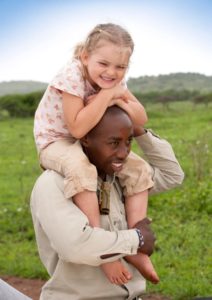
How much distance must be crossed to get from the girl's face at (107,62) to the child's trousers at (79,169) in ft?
0.75

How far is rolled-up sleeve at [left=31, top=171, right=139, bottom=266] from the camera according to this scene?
78.2 inches

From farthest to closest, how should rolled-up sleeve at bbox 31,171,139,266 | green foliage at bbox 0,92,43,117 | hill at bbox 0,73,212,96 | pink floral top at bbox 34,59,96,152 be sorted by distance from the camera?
hill at bbox 0,73,212,96 → green foliage at bbox 0,92,43,117 → pink floral top at bbox 34,59,96,152 → rolled-up sleeve at bbox 31,171,139,266

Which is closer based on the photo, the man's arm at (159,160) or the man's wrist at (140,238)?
the man's wrist at (140,238)

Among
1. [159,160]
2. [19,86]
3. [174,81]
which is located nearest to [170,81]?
[174,81]

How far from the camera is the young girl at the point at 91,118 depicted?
208 centimetres

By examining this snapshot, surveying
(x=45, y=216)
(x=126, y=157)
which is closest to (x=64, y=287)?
(x=45, y=216)

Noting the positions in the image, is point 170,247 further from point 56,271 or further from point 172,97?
point 172,97

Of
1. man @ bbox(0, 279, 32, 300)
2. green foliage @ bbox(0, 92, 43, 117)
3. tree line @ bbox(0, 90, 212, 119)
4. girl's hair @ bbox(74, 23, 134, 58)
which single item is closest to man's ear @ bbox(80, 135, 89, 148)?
girl's hair @ bbox(74, 23, 134, 58)

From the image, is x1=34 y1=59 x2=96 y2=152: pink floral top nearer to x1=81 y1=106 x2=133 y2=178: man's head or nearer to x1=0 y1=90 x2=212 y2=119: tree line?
x1=81 y1=106 x2=133 y2=178: man's head

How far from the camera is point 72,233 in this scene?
1.99 m

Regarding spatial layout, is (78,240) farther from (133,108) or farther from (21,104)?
(21,104)

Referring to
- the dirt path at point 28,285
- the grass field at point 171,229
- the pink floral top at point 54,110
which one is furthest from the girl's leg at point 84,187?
the dirt path at point 28,285

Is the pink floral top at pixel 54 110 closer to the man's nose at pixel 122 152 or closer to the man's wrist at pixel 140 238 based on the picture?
the man's nose at pixel 122 152

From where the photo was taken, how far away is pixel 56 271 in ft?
7.18
